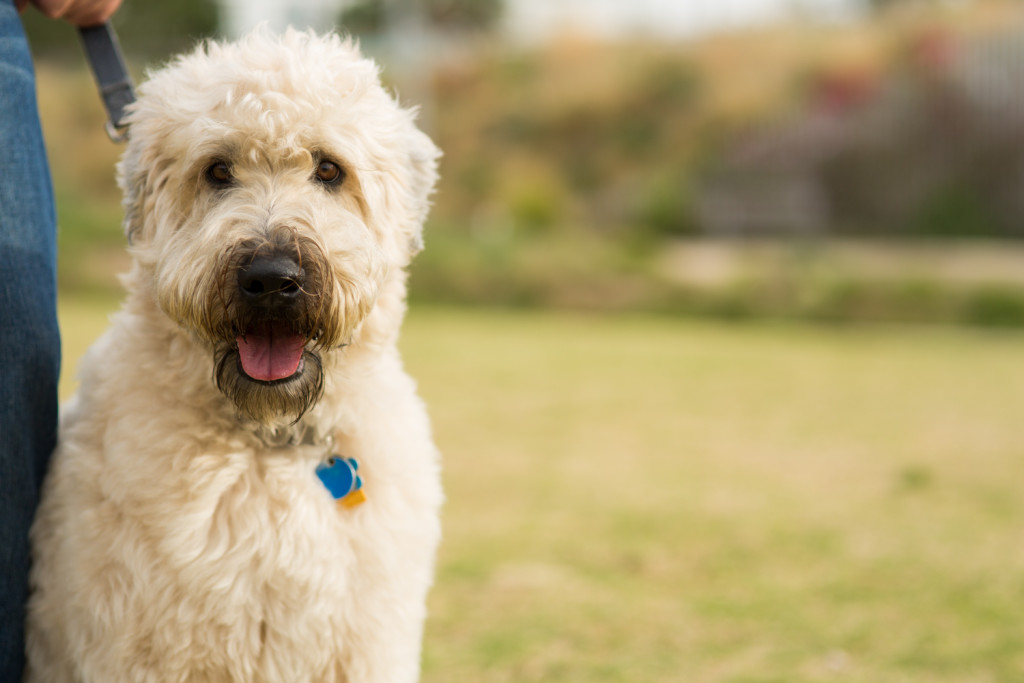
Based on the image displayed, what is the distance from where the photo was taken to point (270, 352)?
2.04 m

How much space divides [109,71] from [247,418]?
0.96 m

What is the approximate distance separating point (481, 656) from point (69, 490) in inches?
61.2

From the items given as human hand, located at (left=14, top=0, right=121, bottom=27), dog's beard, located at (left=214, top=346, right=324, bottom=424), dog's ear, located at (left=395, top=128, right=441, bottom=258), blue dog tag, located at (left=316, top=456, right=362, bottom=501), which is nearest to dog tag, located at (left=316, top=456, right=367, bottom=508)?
blue dog tag, located at (left=316, top=456, right=362, bottom=501)

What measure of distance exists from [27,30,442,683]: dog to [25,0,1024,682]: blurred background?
0.38 meters

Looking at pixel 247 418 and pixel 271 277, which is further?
pixel 247 418

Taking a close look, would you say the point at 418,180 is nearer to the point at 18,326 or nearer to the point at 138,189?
the point at 138,189

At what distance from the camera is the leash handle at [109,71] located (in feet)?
7.96

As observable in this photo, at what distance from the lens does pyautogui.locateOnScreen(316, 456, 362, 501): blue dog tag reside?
212cm

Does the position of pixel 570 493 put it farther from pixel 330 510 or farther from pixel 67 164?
pixel 67 164

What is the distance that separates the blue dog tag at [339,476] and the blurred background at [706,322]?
37.8 inches

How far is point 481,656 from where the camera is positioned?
327 cm

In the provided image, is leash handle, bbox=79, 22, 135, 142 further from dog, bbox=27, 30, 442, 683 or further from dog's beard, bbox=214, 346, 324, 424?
dog's beard, bbox=214, 346, 324, 424

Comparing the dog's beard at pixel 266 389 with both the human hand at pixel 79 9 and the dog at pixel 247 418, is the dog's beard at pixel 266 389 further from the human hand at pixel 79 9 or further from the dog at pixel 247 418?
the human hand at pixel 79 9

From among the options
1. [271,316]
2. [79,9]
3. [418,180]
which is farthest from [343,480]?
[79,9]
